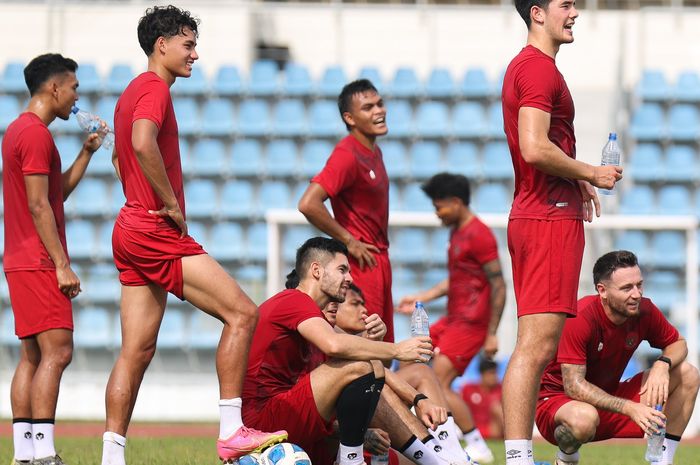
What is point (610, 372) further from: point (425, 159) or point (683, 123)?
point (683, 123)

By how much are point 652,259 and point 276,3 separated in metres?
7.26

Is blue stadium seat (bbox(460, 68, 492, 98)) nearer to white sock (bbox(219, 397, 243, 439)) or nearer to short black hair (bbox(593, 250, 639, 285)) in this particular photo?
short black hair (bbox(593, 250, 639, 285))

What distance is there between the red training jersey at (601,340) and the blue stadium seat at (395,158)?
9.56 metres

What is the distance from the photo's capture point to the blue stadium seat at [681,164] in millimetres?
16828

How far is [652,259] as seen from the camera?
15.7 meters

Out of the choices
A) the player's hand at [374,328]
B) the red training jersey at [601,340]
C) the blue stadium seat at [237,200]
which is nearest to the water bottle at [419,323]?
the player's hand at [374,328]

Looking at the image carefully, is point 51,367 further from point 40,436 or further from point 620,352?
point 620,352

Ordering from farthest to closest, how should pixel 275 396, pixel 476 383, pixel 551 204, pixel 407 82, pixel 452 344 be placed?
1. pixel 407 82
2. pixel 476 383
3. pixel 452 344
4. pixel 275 396
5. pixel 551 204

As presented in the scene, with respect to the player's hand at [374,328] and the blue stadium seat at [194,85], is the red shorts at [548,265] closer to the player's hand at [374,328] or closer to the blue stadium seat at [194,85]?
the player's hand at [374,328]

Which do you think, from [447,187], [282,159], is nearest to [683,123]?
[282,159]

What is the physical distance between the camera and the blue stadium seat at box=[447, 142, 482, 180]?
1673cm

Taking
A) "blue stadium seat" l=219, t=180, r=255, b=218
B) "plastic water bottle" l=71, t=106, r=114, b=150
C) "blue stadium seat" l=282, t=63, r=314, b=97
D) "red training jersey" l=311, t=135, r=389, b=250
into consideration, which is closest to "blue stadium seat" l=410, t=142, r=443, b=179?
"blue stadium seat" l=282, t=63, r=314, b=97

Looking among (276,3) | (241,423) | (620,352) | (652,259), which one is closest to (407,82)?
(276,3)

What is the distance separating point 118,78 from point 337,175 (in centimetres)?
1010
